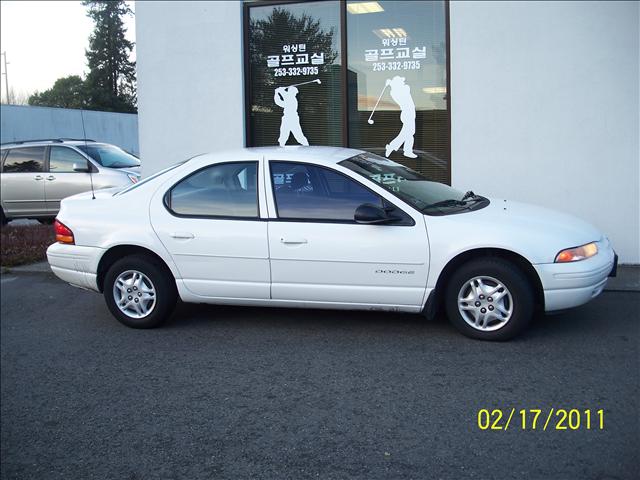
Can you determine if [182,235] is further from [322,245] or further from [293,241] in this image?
[322,245]

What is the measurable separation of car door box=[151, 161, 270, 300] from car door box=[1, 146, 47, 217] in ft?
28.0

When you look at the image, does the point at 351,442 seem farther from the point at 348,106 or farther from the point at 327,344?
the point at 348,106

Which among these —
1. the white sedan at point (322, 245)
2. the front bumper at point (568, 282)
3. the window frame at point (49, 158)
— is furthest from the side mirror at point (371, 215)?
the window frame at point (49, 158)

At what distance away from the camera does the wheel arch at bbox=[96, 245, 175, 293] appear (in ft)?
20.2

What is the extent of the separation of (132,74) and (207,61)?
2461 millimetres

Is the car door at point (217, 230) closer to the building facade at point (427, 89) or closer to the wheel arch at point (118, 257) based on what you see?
the wheel arch at point (118, 257)

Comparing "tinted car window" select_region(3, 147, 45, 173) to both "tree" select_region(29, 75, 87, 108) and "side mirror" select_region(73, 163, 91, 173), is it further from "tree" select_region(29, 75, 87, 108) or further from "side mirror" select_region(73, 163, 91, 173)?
"tree" select_region(29, 75, 87, 108)

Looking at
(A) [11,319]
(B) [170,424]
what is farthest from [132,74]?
(B) [170,424]

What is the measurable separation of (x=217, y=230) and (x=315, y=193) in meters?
0.88

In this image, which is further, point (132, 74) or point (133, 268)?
point (132, 74)

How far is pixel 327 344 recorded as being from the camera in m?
5.66

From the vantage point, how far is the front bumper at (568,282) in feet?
17.5
